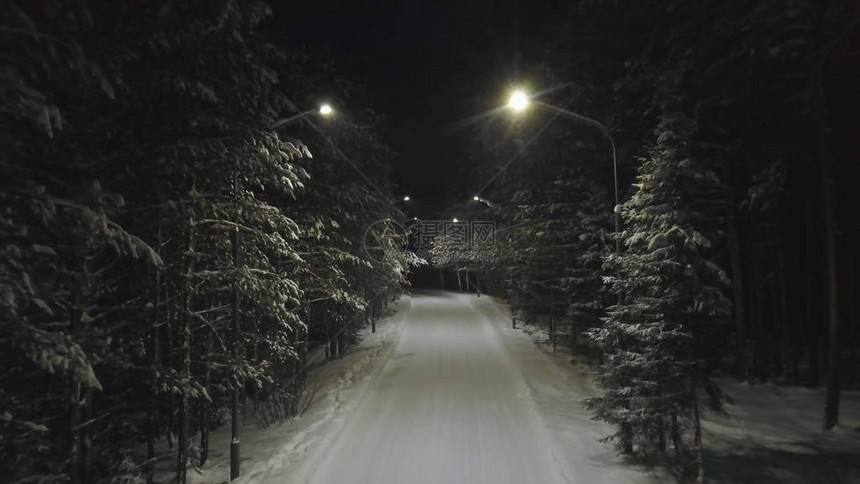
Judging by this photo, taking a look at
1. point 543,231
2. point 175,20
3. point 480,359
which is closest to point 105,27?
point 175,20

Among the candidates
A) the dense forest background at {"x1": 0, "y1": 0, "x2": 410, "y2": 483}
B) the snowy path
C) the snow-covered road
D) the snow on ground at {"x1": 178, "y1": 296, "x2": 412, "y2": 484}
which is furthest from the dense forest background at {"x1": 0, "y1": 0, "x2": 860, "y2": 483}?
the snow-covered road

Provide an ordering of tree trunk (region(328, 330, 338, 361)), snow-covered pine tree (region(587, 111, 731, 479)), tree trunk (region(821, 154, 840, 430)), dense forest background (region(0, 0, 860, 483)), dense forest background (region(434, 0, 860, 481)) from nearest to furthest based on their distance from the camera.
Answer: dense forest background (region(0, 0, 860, 483))
snow-covered pine tree (region(587, 111, 731, 479))
dense forest background (region(434, 0, 860, 481))
tree trunk (region(821, 154, 840, 430))
tree trunk (region(328, 330, 338, 361))

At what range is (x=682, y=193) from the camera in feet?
26.5

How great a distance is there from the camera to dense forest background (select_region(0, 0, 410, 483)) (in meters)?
4.77

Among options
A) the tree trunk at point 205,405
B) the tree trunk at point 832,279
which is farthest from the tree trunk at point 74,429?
the tree trunk at point 832,279

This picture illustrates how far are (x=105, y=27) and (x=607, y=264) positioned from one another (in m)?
9.07

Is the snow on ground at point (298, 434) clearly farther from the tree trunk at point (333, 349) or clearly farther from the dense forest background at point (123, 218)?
the tree trunk at point (333, 349)

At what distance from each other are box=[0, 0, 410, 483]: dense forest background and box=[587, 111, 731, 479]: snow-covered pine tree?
19.5 feet

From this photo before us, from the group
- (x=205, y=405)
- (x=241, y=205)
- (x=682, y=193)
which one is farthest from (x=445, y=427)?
(x=682, y=193)

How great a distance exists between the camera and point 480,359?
61.0ft

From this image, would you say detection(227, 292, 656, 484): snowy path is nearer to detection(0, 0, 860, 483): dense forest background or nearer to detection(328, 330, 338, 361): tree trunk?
detection(0, 0, 860, 483): dense forest background

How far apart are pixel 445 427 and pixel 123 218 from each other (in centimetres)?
757

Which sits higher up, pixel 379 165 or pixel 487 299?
pixel 379 165

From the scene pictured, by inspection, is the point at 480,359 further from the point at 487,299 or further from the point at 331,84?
the point at 487,299
